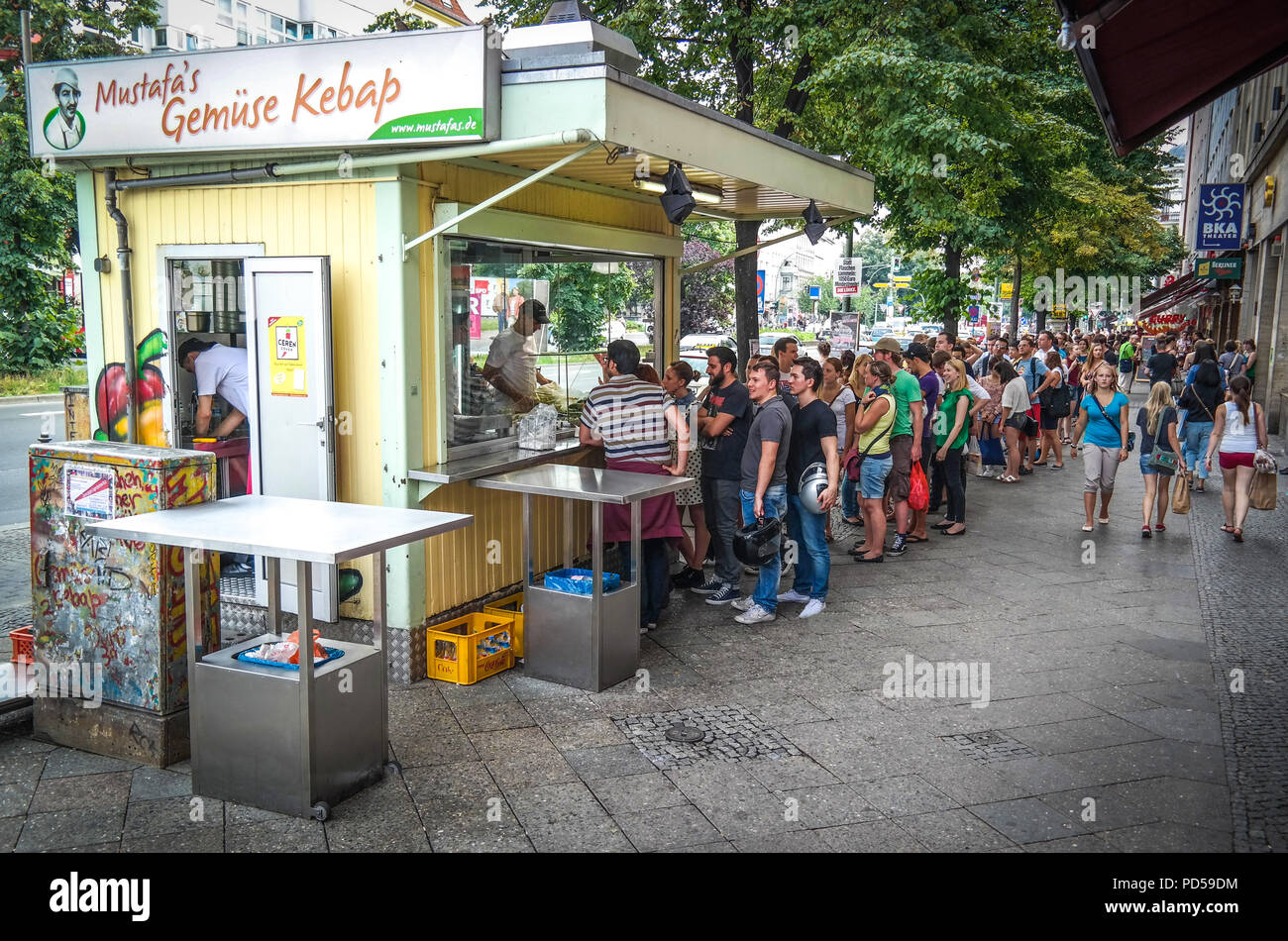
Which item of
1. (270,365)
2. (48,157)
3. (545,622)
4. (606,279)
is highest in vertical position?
(48,157)

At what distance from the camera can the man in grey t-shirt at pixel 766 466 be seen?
736 centimetres

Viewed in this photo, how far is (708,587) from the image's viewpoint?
864cm

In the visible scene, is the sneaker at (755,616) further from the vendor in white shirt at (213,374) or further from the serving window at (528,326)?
the vendor in white shirt at (213,374)

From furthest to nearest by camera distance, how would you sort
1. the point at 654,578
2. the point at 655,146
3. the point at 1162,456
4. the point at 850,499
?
the point at 850,499
the point at 1162,456
the point at 654,578
the point at 655,146

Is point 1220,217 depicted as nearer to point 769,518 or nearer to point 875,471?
point 875,471

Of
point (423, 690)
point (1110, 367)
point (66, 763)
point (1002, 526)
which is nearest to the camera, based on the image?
point (66, 763)

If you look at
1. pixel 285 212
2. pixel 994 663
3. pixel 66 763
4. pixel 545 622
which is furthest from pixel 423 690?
pixel 994 663

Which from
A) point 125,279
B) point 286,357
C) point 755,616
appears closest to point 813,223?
point 755,616

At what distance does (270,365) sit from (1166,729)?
537 centimetres

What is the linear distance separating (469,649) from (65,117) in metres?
4.11

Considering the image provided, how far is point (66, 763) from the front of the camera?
16.7ft

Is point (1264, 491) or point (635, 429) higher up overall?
point (635, 429)

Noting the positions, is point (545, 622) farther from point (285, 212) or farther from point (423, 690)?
point (285, 212)

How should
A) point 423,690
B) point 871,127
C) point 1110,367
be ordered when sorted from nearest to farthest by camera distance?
point 423,690 < point 1110,367 < point 871,127
